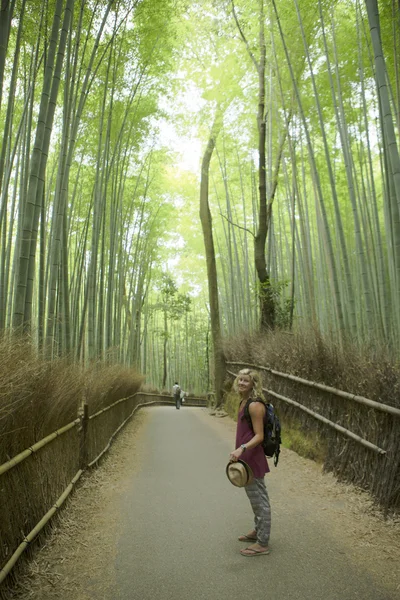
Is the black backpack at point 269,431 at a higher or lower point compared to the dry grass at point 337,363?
lower

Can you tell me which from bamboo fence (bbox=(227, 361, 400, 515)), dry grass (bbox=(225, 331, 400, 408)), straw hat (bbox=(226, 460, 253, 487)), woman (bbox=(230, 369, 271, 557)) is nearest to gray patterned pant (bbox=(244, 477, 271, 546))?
woman (bbox=(230, 369, 271, 557))

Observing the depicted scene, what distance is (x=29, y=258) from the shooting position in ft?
10.4

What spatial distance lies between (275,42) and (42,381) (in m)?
6.73

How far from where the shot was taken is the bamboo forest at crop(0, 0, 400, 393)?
3.92 meters

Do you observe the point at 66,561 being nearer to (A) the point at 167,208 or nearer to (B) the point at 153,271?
(A) the point at 167,208

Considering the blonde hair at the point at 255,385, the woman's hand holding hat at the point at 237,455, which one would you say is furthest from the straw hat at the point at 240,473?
the blonde hair at the point at 255,385

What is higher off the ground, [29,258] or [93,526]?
[29,258]

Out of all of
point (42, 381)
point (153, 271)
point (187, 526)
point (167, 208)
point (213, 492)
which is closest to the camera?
point (42, 381)

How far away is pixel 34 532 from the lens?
2.16m

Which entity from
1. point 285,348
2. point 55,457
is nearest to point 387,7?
point 285,348

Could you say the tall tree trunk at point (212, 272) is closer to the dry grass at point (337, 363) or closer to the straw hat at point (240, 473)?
the dry grass at point (337, 363)

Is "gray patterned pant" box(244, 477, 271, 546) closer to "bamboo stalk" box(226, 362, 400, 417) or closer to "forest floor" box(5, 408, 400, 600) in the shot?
"forest floor" box(5, 408, 400, 600)

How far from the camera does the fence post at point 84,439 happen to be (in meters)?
3.57

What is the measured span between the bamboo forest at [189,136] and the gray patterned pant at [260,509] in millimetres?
1621
